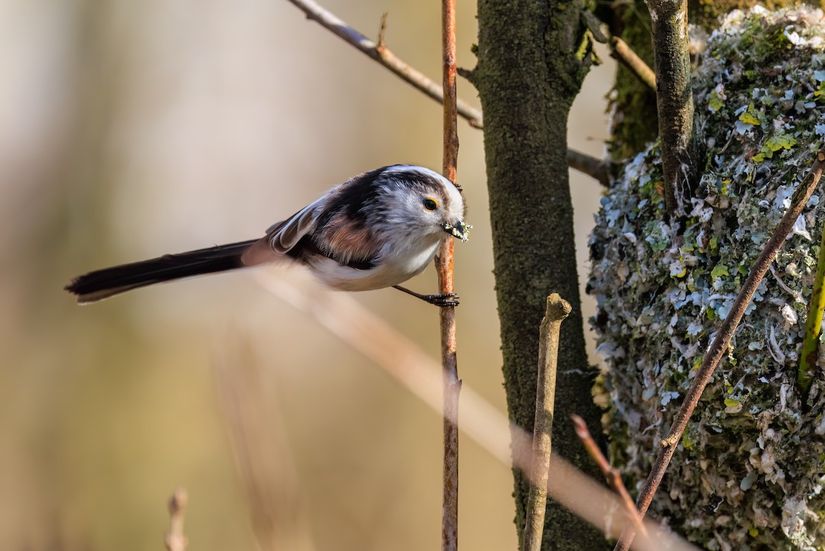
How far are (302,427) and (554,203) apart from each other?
5770 millimetres

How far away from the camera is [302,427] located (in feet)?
25.5

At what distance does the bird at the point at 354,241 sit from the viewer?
2.48m

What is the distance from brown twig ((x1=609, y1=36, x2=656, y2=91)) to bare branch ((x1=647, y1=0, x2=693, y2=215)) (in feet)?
1.45

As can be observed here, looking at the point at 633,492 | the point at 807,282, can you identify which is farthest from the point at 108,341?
the point at 807,282

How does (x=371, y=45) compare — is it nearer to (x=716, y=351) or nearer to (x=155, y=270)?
(x=155, y=270)

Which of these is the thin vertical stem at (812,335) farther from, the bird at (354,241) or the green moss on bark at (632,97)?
the green moss on bark at (632,97)

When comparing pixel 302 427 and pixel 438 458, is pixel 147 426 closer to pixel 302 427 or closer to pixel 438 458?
pixel 302 427

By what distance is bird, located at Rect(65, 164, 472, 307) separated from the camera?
2477 mm

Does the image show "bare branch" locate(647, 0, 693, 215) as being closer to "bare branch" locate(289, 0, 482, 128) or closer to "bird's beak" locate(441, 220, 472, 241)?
"bird's beak" locate(441, 220, 472, 241)

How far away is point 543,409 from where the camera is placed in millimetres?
1425

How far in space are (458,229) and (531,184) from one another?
0.24 m

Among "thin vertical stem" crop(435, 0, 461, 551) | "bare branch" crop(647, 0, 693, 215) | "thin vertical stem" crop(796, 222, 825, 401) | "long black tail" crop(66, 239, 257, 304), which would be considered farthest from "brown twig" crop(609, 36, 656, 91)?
"long black tail" crop(66, 239, 257, 304)

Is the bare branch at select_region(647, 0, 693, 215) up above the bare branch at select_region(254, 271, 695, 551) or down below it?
above

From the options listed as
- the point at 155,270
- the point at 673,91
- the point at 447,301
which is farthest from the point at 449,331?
the point at 155,270
